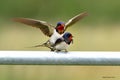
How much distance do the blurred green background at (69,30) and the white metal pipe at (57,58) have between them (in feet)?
6.25

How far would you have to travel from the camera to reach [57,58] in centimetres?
213

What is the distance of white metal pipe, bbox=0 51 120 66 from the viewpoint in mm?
2113

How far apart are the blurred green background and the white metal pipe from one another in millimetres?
1904

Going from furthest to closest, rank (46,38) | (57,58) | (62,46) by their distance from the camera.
Answer: (46,38), (62,46), (57,58)

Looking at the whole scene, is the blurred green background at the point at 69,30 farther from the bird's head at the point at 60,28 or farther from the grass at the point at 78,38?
the bird's head at the point at 60,28

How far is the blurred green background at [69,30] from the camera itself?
5.00 meters

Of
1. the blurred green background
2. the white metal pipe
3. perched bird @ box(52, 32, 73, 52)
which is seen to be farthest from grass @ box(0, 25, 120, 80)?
the white metal pipe

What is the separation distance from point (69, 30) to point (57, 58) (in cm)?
472

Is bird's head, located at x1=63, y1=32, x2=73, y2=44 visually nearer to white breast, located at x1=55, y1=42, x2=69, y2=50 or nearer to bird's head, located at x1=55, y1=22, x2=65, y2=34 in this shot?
white breast, located at x1=55, y1=42, x2=69, y2=50

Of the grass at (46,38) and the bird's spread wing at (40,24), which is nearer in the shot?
the bird's spread wing at (40,24)

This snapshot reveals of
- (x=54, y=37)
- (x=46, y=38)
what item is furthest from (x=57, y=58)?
(x=46, y=38)

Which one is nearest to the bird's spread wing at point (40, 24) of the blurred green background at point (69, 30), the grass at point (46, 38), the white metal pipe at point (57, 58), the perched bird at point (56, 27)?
the perched bird at point (56, 27)

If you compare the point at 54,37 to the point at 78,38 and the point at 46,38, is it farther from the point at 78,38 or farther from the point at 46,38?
the point at 78,38

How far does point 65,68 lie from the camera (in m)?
5.41
